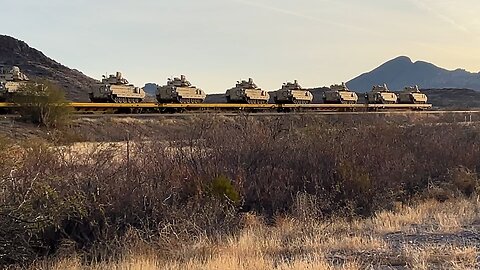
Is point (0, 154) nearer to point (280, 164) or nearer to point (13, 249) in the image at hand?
point (13, 249)

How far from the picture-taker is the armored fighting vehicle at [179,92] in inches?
1941

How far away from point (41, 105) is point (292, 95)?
27613 mm

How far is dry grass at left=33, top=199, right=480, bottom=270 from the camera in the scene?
8.54 meters

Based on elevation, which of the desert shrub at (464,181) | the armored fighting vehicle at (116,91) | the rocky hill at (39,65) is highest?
the rocky hill at (39,65)

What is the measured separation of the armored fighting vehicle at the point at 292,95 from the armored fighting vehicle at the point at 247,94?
2.39 meters

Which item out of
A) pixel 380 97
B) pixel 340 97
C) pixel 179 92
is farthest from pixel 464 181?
pixel 380 97

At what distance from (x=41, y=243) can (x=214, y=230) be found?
9.96ft

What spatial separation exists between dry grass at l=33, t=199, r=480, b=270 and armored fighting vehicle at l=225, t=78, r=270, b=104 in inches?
1645

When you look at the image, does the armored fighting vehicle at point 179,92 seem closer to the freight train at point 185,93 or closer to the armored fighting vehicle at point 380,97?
the freight train at point 185,93

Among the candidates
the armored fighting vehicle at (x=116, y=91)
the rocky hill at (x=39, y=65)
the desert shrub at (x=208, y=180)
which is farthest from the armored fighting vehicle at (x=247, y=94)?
the rocky hill at (x=39, y=65)

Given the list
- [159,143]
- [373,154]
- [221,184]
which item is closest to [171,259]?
[221,184]

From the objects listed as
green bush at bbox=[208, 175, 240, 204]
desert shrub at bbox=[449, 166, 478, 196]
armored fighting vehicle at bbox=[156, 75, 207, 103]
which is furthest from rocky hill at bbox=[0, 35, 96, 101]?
green bush at bbox=[208, 175, 240, 204]

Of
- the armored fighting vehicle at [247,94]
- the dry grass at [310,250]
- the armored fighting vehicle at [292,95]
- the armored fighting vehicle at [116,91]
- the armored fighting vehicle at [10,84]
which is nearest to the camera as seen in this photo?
the dry grass at [310,250]

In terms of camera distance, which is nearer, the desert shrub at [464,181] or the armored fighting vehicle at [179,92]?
the desert shrub at [464,181]
